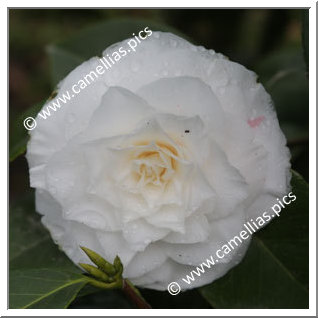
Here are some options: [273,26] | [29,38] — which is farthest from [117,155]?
[29,38]

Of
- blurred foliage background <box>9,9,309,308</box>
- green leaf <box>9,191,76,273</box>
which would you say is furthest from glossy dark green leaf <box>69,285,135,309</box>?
green leaf <box>9,191,76,273</box>

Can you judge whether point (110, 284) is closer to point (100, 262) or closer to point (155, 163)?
point (100, 262)

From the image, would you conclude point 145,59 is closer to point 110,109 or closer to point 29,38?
point 110,109

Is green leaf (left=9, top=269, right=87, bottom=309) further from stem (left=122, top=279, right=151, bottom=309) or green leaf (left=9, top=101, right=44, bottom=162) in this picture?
green leaf (left=9, top=101, right=44, bottom=162)

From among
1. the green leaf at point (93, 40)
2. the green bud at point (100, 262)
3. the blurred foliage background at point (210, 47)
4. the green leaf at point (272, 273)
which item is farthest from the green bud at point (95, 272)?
the green leaf at point (93, 40)

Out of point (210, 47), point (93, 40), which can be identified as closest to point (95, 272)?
point (93, 40)
